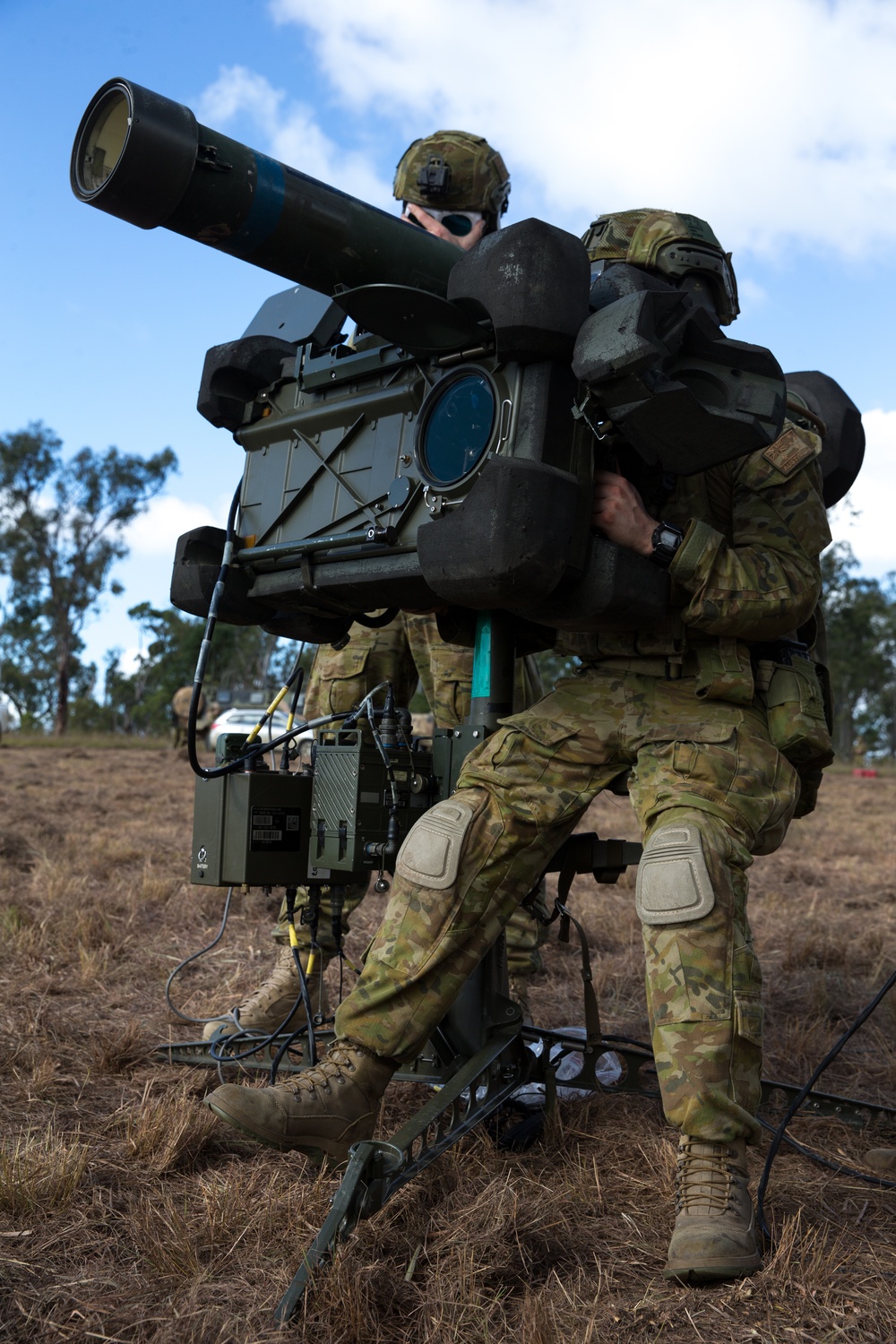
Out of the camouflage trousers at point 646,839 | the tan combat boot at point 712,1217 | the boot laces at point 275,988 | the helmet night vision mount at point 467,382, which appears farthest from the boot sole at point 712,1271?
the boot laces at point 275,988

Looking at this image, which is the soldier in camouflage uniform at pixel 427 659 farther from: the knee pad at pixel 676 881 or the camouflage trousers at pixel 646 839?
the knee pad at pixel 676 881

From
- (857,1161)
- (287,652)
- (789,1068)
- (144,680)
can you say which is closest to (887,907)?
(789,1068)

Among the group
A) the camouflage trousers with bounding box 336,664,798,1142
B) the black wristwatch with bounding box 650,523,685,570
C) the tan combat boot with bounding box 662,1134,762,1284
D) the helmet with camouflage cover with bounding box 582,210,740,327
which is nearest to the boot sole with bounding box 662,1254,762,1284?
the tan combat boot with bounding box 662,1134,762,1284

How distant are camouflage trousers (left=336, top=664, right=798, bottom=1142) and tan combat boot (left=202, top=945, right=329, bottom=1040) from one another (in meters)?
1.13

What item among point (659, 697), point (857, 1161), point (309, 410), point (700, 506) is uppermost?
point (309, 410)

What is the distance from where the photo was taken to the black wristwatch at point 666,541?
8.18ft

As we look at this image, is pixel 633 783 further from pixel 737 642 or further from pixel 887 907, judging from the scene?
pixel 887 907

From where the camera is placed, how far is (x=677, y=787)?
246 cm

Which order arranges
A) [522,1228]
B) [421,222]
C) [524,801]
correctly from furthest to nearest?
[421,222], [524,801], [522,1228]

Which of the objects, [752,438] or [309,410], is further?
[309,410]

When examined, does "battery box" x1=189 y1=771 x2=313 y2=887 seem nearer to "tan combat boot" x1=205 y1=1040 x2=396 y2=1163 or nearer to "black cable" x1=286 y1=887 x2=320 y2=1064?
"black cable" x1=286 y1=887 x2=320 y2=1064

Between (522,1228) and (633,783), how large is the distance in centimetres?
97

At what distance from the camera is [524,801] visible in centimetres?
259

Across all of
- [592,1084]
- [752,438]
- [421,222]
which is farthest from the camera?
[421,222]
